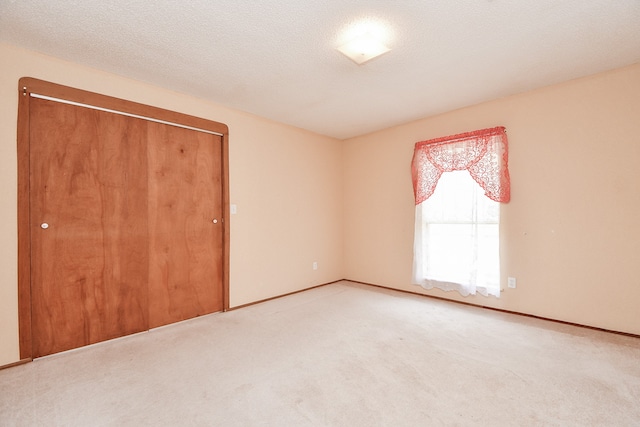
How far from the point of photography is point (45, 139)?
228cm

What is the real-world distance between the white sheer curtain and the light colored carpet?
58 cm

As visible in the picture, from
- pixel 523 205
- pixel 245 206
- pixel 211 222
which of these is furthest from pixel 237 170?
pixel 523 205

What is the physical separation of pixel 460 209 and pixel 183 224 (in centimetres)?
319

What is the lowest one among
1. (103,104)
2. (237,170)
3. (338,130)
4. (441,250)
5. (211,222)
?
(441,250)

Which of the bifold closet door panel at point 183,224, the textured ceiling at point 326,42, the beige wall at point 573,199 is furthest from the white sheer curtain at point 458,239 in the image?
the bifold closet door panel at point 183,224

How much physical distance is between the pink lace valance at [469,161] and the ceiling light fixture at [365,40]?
179cm

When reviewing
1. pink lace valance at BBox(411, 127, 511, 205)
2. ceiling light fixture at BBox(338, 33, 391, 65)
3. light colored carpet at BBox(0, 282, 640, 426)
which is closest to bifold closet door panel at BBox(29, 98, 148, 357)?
light colored carpet at BBox(0, 282, 640, 426)

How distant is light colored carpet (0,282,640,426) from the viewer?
61.9 inches

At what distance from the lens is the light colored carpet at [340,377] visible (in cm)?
157

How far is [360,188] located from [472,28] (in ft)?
9.34

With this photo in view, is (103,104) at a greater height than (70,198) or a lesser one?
greater

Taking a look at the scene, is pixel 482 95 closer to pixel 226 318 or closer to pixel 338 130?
pixel 338 130

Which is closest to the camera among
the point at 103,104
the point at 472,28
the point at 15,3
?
the point at 15,3

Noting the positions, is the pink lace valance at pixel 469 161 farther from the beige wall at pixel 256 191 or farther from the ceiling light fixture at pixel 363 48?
the ceiling light fixture at pixel 363 48
